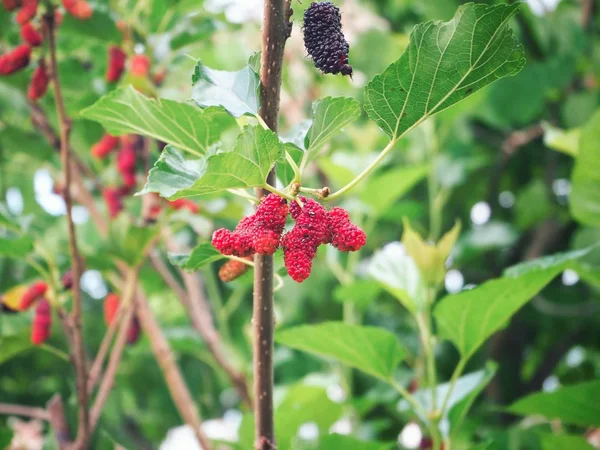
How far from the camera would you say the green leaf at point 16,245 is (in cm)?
96

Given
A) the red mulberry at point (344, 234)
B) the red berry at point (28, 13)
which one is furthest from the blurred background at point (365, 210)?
the red mulberry at point (344, 234)

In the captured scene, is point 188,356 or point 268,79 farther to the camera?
point 188,356

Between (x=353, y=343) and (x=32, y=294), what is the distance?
52 centimetres

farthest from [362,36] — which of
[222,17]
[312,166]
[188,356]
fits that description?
[188,356]

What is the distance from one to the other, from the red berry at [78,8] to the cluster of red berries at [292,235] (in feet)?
2.52

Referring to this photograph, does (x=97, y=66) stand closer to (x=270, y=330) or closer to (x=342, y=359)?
(x=342, y=359)

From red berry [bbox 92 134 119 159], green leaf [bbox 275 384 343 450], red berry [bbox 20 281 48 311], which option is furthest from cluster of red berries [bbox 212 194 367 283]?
red berry [bbox 92 134 119 159]

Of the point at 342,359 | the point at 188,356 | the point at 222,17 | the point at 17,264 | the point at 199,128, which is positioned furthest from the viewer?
the point at 188,356

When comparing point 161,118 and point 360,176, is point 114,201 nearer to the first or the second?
point 161,118

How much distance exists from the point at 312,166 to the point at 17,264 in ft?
2.72

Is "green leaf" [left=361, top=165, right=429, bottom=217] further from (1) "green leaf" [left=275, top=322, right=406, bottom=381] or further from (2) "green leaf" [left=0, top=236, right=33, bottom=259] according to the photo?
(2) "green leaf" [left=0, top=236, right=33, bottom=259]

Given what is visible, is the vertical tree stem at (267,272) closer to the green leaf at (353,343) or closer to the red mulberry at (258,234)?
the red mulberry at (258,234)

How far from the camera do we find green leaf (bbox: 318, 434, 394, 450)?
0.85 m

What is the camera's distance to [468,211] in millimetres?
1933
